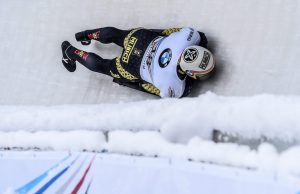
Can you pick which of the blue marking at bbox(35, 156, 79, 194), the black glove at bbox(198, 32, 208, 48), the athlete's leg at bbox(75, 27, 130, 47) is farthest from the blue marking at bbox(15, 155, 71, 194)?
the athlete's leg at bbox(75, 27, 130, 47)

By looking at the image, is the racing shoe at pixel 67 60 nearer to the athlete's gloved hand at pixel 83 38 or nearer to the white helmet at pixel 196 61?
the athlete's gloved hand at pixel 83 38

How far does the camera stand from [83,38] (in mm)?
4160

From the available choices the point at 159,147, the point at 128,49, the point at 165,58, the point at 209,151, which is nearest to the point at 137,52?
the point at 128,49

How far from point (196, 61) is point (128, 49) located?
2.52 feet

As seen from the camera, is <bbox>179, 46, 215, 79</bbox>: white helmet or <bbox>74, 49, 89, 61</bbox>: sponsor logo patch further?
<bbox>74, 49, 89, 61</bbox>: sponsor logo patch

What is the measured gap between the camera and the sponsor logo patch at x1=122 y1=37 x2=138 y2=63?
146 inches

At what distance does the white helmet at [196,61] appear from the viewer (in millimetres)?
3154

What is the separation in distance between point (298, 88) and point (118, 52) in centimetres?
167

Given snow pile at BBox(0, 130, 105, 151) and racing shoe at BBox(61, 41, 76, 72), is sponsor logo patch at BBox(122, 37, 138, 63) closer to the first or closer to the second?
racing shoe at BBox(61, 41, 76, 72)

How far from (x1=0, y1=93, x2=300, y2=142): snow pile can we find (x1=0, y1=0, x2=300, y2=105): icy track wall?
105 centimetres

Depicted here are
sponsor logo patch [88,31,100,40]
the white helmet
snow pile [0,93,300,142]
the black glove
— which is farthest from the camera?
sponsor logo patch [88,31,100,40]

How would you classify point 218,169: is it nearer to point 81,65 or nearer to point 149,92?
point 149,92

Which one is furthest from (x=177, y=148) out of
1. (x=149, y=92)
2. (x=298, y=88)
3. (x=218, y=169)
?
(x=149, y=92)

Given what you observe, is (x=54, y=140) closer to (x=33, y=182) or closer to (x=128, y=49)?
(x=33, y=182)
